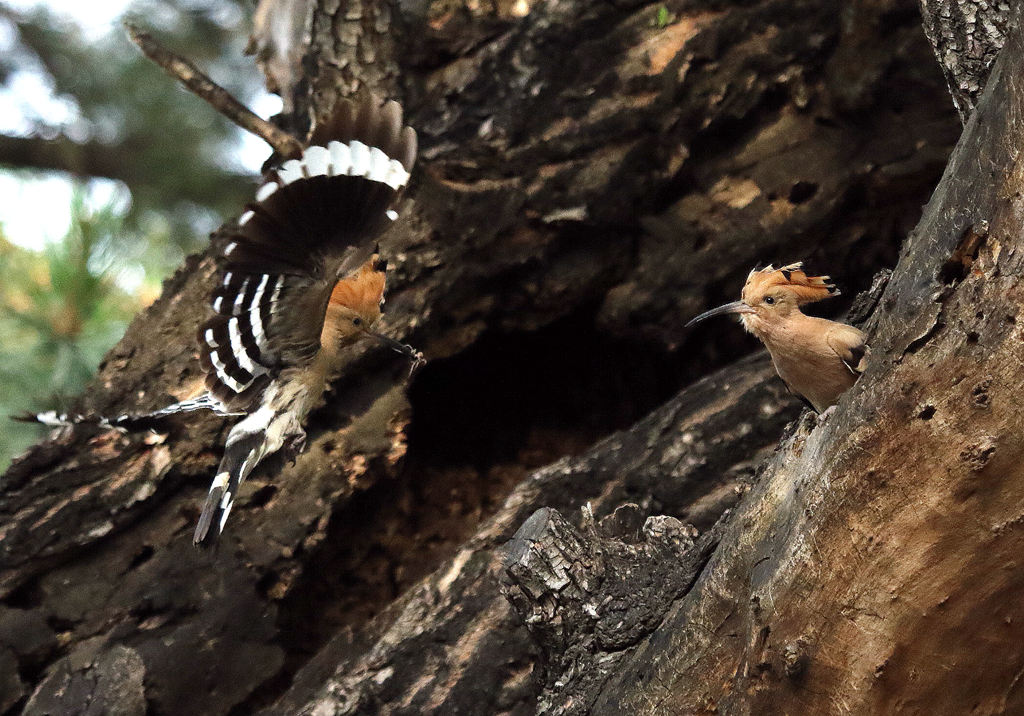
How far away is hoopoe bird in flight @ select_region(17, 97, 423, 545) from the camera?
2.02 m

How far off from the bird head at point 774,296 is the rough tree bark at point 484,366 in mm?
476

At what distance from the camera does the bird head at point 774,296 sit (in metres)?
1.94

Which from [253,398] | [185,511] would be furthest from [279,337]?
[185,511]

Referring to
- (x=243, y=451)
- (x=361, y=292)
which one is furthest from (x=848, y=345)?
(x=243, y=451)

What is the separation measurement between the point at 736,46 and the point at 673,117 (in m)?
0.25

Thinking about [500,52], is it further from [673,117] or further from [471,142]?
[673,117]

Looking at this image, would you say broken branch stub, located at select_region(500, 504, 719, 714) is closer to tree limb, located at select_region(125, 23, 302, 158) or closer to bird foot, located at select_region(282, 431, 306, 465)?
bird foot, located at select_region(282, 431, 306, 465)

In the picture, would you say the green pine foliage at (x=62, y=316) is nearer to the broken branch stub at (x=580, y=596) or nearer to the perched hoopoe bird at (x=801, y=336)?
the broken branch stub at (x=580, y=596)

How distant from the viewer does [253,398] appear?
233 cm

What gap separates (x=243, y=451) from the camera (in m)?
2.35

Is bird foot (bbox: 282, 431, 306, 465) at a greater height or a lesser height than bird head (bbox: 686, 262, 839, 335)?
greater

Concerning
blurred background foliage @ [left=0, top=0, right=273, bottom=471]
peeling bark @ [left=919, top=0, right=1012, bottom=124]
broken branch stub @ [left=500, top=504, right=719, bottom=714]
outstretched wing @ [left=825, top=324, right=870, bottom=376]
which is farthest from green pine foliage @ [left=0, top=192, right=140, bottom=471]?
peeling bark @ [left=919, top=0, right=1012, bottom=124]

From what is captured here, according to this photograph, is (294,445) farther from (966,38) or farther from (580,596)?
(966,38)

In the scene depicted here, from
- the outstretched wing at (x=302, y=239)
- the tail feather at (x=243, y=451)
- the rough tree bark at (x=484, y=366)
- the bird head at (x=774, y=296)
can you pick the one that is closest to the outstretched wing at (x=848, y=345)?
the bird head at (x=774, y=296)
